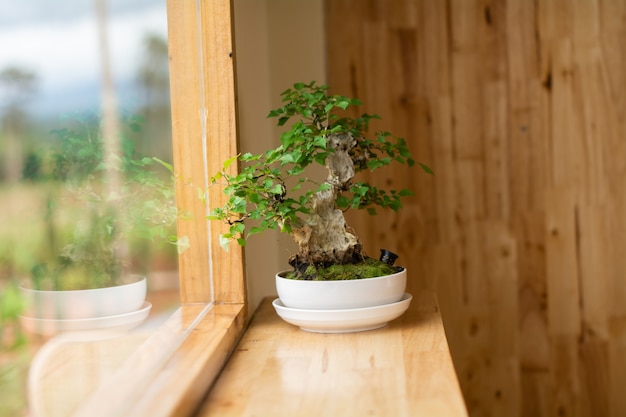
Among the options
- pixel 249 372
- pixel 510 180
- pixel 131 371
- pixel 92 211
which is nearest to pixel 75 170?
pixel 92 211

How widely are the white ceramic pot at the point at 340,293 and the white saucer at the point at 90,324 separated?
1.17 ft

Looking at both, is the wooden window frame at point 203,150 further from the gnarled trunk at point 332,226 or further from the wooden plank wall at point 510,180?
the wooden plank wall at point 510,180

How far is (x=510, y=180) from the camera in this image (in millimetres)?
2518

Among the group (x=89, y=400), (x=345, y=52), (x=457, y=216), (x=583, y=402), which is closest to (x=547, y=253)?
(x=457, y=216)

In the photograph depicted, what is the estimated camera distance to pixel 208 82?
166cm

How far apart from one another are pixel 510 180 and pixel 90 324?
1.83m

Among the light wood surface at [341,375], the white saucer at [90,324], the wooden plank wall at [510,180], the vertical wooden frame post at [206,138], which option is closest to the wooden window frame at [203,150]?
the vertical wooden frame post at [206,138]

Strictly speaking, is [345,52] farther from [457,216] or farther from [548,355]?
[548,355]

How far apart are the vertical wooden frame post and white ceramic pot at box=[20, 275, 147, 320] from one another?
1.42 ft

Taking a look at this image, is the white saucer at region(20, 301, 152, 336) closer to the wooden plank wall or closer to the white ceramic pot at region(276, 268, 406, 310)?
the white ceramic pot at region(276, 268, 406, 310)

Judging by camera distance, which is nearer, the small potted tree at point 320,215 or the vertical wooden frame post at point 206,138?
the small potted tree at point 320,215

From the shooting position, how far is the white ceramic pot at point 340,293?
1481mm

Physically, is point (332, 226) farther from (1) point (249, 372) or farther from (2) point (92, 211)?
(2) point (92, 211)

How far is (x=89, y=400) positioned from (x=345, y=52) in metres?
1.79
